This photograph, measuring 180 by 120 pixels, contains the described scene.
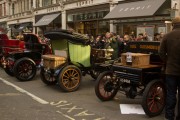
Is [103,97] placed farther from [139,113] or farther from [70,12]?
[70,12]

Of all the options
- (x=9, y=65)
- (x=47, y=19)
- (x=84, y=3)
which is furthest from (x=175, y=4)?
(x=47, y=19)

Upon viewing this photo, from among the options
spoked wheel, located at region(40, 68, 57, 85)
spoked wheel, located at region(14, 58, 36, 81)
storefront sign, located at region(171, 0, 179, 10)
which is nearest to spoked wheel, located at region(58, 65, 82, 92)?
spoked wheel, located at region(40, 68, 57, 85)

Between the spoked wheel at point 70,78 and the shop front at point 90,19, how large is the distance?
1329cm

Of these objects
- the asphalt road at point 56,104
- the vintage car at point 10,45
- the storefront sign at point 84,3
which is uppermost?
the storefront sign at point 84,3

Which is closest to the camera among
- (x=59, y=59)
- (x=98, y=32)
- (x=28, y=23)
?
(x=59, y=59)

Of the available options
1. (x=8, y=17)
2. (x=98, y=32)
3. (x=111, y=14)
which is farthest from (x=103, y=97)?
(x=8, y=17)

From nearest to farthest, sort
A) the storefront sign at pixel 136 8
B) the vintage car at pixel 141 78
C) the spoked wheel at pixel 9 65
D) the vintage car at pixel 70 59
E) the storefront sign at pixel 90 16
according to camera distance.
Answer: the vintage car at pixel 141 78
the vintage car at pixel 70 59
the spoked wheel at pixel 9 65
the storefront sign at pixel 136 8
the storefront sign at pixel 90 16

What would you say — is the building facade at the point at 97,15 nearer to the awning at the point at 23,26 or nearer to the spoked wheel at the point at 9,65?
the awning at the point at 23,26

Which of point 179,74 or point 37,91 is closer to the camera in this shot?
point 179,74

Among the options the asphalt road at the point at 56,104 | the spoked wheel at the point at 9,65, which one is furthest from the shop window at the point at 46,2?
the asphalt road at the point at 56,104

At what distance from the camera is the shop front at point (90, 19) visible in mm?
23078

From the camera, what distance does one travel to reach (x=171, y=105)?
598 cm

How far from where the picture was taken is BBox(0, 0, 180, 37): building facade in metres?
17.0

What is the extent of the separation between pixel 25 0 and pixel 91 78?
102 feet
